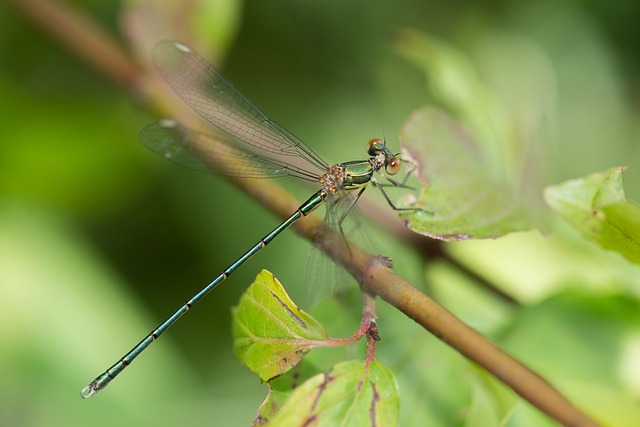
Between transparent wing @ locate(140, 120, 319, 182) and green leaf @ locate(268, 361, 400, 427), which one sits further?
transparent wing @ locate(140, 120, 319, 182)

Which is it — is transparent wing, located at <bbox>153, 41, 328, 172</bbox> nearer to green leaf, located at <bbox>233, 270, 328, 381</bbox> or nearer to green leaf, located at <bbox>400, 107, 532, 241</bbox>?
green leaf, located at <bbox>400, 107, 532, 241</bbox>

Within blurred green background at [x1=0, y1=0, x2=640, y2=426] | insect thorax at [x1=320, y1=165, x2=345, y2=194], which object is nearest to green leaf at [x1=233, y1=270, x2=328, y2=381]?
blurred green background at [x1=0, y1=0, x2=640, y2=426]

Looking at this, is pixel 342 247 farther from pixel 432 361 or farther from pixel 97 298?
pixel 97 298

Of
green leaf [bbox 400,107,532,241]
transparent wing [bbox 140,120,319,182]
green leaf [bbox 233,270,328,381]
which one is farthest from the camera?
transparent wing [bbox 140,120,319,182]

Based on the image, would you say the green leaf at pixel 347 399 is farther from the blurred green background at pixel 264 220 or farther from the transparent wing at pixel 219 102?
the transparent wing at pixel 219 102

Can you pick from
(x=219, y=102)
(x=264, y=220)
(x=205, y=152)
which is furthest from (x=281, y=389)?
(x=264, y=220)

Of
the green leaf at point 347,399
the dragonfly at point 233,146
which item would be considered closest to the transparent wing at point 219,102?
the dragonfly at point 233,146
